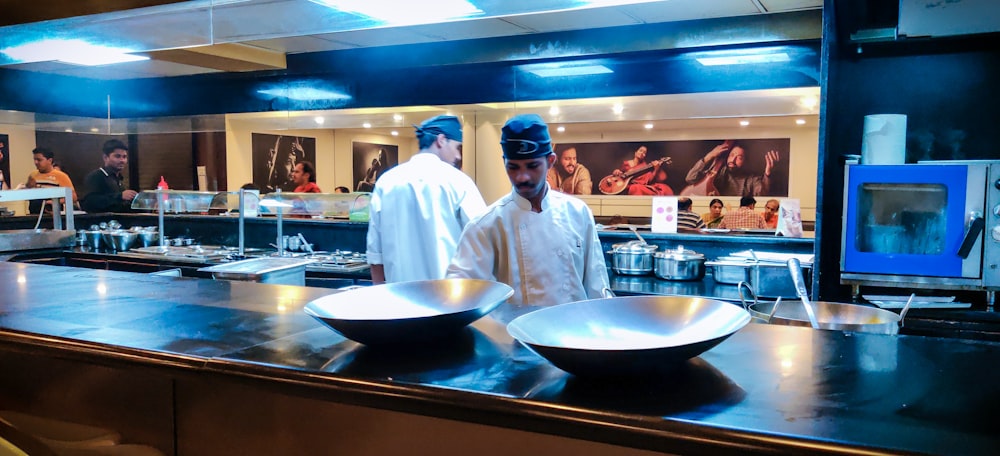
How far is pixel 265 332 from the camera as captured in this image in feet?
4.80

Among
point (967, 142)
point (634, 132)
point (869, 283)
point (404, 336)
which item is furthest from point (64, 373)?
point (634, 132)

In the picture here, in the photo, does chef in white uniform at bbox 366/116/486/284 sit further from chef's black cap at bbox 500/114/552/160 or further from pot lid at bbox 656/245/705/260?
pot lid at bbox 656/245/705/260

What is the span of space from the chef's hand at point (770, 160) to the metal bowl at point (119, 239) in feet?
24.6

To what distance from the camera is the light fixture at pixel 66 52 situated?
2959 mm

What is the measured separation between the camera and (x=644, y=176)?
33.6 ft

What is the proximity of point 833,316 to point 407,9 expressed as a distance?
61.3 inches

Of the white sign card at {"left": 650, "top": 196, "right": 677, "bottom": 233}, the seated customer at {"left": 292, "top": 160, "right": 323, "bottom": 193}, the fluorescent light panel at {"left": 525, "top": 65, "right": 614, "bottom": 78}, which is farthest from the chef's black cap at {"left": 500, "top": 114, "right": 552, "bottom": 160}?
the seated customer at {"left": 292, "top": 160, "right": 323, "bottom": 193}

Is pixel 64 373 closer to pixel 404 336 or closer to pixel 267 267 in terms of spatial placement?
pixel 404 336

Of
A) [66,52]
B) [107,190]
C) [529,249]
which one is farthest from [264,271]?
[107,190]

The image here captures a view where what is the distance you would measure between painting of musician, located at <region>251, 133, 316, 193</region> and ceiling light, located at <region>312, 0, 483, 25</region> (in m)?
8.00

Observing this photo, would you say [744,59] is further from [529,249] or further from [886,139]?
[529,249]

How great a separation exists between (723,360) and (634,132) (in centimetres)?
934

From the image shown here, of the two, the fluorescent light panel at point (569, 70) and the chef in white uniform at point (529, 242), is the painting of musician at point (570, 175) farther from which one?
the chef in white uniform at point (529, 242)

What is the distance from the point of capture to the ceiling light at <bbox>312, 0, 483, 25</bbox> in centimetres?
218
